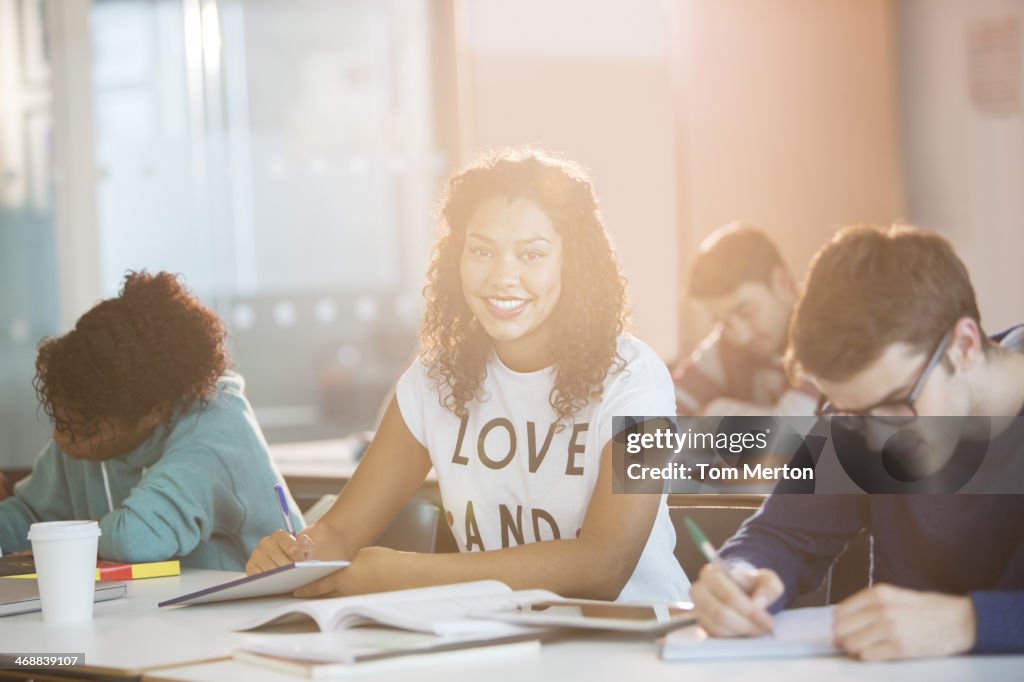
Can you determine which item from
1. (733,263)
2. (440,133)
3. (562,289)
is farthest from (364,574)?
(440,133)

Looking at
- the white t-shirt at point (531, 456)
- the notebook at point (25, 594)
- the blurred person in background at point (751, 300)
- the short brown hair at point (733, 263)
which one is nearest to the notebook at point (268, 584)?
the notebook at point (25, 594)

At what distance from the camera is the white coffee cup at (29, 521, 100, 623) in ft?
5.56

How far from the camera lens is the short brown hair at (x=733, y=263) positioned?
12.6 feet

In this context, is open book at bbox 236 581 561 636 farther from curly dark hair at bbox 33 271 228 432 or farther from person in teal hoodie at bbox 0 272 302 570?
curly dark hair at bbox 33 271 228 432

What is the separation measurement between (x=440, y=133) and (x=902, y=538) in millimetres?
Result: 4295

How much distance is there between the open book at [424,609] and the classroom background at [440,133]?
2931 mm

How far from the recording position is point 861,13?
512 cm

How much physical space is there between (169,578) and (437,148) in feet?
12.9

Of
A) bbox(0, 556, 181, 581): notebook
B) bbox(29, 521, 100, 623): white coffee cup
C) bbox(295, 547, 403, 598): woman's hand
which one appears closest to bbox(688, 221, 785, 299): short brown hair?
bbox(0, 556, 181, 581): notebook

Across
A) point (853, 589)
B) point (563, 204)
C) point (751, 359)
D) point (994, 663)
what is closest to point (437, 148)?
point (751, 359)

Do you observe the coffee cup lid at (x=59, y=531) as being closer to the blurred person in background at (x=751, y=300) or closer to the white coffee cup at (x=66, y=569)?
the white coffee cup at (x=66, y=569)

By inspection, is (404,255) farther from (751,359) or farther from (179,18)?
(751,359)

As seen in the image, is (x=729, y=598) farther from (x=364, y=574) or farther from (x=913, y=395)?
(x=364, y=574)

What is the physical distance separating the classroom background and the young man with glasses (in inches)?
112
